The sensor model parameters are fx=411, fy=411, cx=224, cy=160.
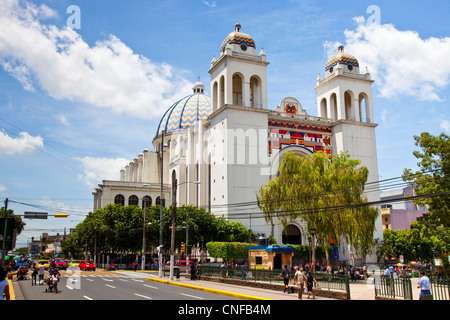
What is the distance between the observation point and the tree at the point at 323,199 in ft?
94.9

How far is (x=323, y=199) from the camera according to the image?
96.6 ft

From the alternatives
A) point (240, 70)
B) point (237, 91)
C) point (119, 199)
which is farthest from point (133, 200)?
point (240, 70)

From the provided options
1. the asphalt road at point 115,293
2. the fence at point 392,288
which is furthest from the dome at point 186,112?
the fence at point 392,288

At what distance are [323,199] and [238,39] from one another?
2735 cm

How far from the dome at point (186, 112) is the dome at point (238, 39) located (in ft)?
67.9

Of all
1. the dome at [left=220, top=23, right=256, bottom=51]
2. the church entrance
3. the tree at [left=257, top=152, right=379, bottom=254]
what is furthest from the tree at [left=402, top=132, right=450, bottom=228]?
the dome at [left=220, top=23, right=256, bottom=51]

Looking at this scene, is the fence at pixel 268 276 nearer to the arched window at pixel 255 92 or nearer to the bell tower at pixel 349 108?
the arched window at pixel 255 92

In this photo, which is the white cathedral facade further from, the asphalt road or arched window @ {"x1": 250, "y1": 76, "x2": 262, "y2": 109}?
the asphalt road

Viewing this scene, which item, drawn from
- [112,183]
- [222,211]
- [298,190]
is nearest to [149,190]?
[112,183]

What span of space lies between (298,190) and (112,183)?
36.0 m

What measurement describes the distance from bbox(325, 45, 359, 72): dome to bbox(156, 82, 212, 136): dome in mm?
23080

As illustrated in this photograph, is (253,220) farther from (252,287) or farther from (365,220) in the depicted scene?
(252,287)

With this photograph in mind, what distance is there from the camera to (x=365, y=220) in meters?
30.5

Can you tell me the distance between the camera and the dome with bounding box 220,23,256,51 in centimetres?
4975
